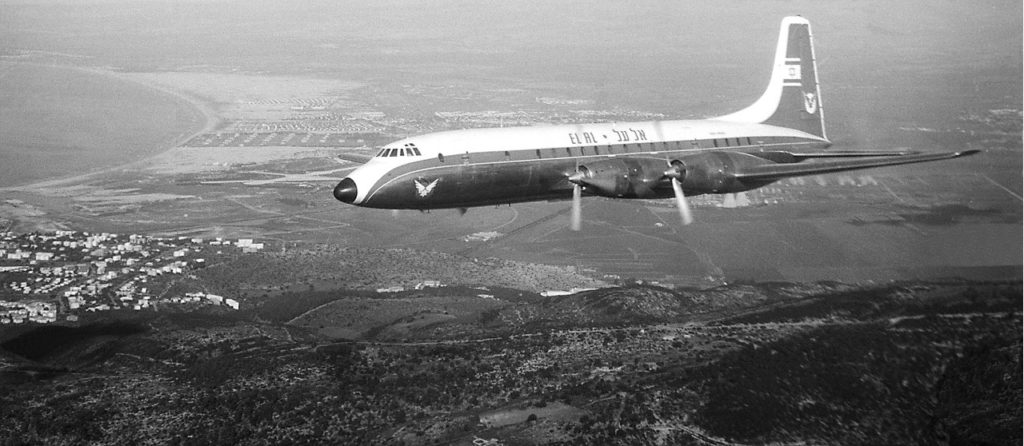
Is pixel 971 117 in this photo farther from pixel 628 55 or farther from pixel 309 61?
pixel 309 61

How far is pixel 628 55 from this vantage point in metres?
125

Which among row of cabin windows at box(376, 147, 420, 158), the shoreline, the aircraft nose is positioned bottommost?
the aircraft nose

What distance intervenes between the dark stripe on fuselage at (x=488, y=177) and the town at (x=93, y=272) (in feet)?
51.2

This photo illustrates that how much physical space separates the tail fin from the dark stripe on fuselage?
35.5ft

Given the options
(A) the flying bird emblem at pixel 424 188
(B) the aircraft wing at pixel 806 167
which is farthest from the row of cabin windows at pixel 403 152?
(B) the aircraft wing at pixel 806 167

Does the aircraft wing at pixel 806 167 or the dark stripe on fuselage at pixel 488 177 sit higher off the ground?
→ the dark stripe on fuselage at pixel 488 177

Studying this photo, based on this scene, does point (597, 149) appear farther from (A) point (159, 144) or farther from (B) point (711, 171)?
(A) point (159, 144)

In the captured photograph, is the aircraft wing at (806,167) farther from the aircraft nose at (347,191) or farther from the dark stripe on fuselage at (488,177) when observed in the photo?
the aircraft nose at (347,191)

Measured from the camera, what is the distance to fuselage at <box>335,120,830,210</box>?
102 feet

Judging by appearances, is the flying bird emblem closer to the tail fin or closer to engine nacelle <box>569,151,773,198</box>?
engine nacelle <box>569,151,773,198</box>

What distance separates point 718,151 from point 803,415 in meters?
10.1

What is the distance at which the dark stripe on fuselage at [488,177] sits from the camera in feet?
102

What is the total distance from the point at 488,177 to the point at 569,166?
2.97 m

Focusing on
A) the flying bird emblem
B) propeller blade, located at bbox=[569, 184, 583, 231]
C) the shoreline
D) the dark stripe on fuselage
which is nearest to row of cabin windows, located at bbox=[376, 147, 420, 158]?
the dark stripe on fuselage
